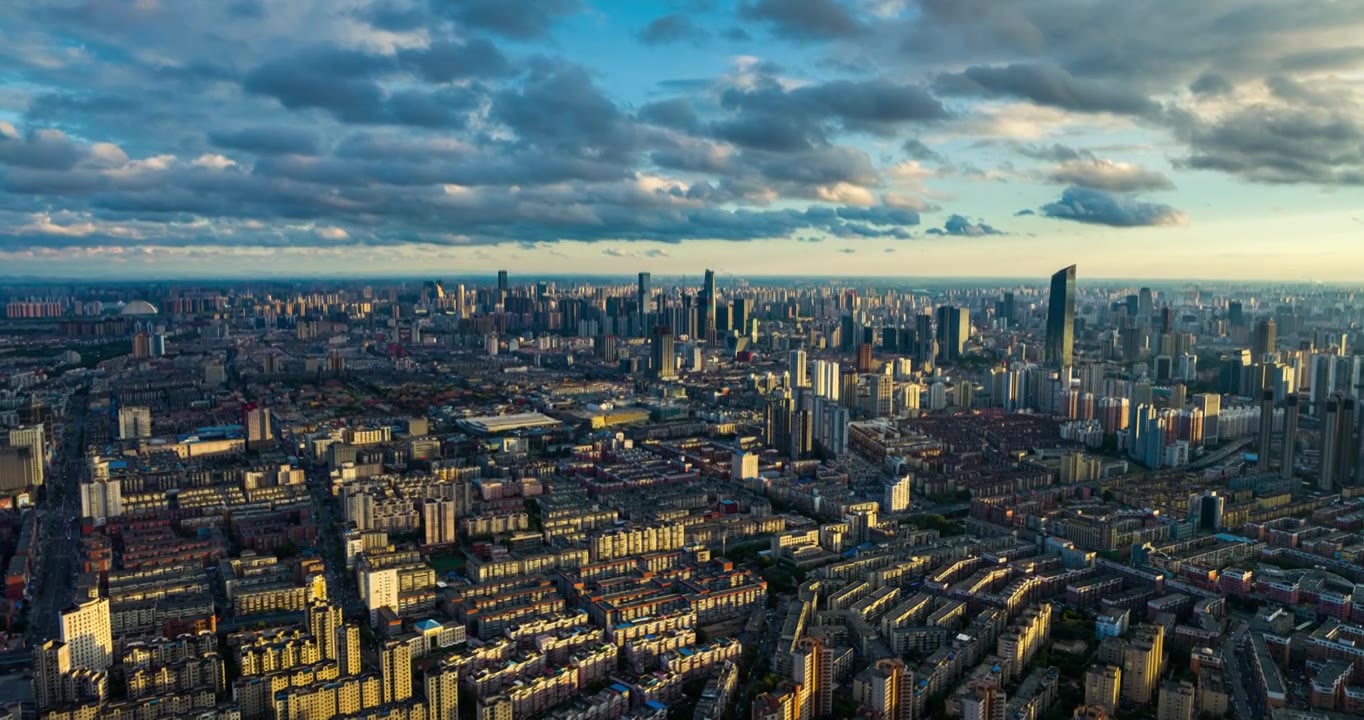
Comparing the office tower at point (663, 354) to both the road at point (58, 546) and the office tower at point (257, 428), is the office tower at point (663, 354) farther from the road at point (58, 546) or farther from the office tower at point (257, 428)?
the road at point (58, 546)

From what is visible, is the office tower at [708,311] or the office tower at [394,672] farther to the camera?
the office tower at [708,311]

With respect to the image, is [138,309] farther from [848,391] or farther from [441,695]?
[441,695]

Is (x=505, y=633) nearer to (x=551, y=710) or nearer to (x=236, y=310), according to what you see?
(x=551, y=710)

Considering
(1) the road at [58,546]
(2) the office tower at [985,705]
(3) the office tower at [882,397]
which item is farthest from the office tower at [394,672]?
(3) the office tower at [882,397]

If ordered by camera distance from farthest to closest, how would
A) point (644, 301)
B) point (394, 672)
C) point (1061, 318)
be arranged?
point (644, 301)
point (1061, 318)
point (394, 672)

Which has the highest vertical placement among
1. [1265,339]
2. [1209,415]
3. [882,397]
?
[1265,339]

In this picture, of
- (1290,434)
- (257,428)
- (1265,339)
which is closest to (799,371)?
(1290,434)

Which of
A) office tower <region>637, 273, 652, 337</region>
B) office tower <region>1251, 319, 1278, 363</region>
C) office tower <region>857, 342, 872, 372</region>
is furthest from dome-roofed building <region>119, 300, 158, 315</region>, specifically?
office tower <region>1251, 319, 1278, 363</region>

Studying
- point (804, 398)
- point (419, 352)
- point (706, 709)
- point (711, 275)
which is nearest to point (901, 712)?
point (706, 709)
